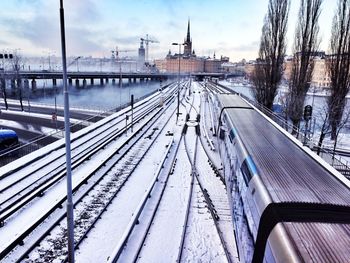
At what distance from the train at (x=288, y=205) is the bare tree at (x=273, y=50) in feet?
64.1

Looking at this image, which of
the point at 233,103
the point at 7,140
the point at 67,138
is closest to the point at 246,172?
the point at 67,138

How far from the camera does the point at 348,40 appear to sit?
2538cm

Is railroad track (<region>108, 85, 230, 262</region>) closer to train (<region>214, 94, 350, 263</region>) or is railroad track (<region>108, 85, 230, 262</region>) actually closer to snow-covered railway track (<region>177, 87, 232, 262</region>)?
snow-covered railway track (<region>177, 87, 232, 262</region>)

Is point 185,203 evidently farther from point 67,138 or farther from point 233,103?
point 233,103

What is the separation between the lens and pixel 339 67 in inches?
1000

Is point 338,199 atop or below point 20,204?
atop

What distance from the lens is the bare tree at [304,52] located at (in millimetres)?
25719

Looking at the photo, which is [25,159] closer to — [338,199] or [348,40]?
[338,199]

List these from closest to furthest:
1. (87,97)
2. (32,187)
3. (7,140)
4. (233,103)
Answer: (32,187) < (233,103) < (7,140) < (87,97)

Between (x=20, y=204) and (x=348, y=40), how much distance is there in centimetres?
2713

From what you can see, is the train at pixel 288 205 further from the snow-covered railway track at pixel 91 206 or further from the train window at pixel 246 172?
the snow-covered railway track at pixel 91 206

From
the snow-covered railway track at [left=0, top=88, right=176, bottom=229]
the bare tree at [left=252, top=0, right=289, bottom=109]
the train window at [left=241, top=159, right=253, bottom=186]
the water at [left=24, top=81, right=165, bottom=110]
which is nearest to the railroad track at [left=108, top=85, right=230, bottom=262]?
the train window at [left=241, top=159, right=253, bottom=186]

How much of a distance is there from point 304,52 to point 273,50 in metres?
3.12

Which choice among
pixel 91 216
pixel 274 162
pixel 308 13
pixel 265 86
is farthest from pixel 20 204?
pixel 308 13
